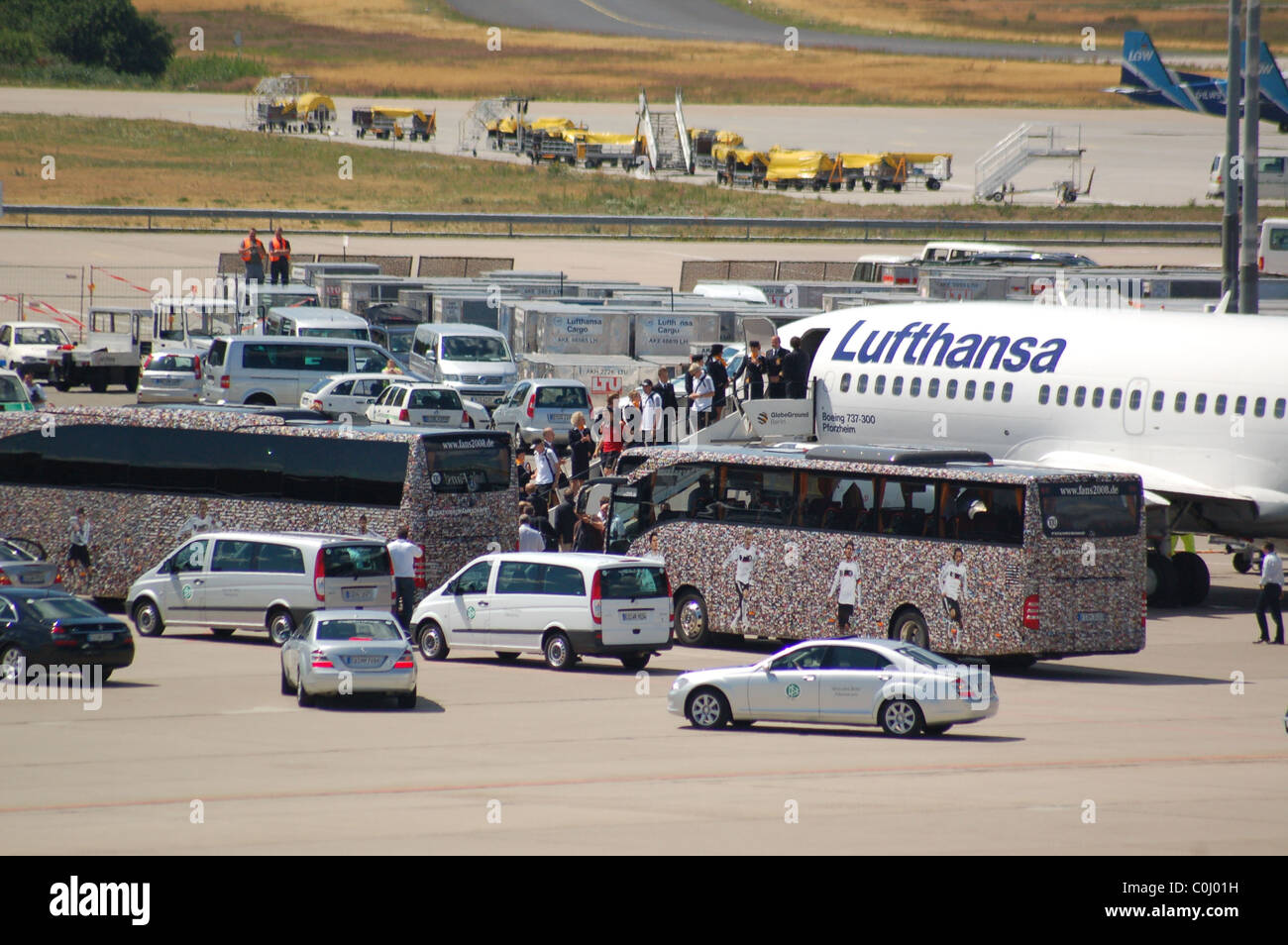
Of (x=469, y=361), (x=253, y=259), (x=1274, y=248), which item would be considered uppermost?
(x=1274, y=248)

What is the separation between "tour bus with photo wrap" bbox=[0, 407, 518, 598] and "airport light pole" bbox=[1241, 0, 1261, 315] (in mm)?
16470

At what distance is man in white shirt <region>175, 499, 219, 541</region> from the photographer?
3300 centimetres

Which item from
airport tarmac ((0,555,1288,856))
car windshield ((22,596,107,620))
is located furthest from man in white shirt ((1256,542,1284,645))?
car windshield ((22,596,107,620))

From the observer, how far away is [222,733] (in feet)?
70.7

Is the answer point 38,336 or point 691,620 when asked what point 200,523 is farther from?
point 38,336

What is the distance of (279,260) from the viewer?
5653 centimetres

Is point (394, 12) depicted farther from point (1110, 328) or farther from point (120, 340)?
point (1110, 328)

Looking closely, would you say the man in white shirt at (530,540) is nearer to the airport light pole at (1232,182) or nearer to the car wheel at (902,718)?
the car wheel at (902,718)

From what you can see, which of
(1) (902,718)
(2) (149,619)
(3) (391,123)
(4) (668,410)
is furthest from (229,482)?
(3) (391,123)

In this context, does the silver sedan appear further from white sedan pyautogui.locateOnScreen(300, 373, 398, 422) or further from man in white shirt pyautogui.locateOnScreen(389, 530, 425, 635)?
white sedan pyautogui.locateOnScreen(300, 373, 398, 422)

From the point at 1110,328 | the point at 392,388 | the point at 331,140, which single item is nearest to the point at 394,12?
the point at 331,140

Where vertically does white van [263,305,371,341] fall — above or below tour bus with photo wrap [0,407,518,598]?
above

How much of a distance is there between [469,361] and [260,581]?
2041 centimetres

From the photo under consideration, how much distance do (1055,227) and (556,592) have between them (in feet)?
195
